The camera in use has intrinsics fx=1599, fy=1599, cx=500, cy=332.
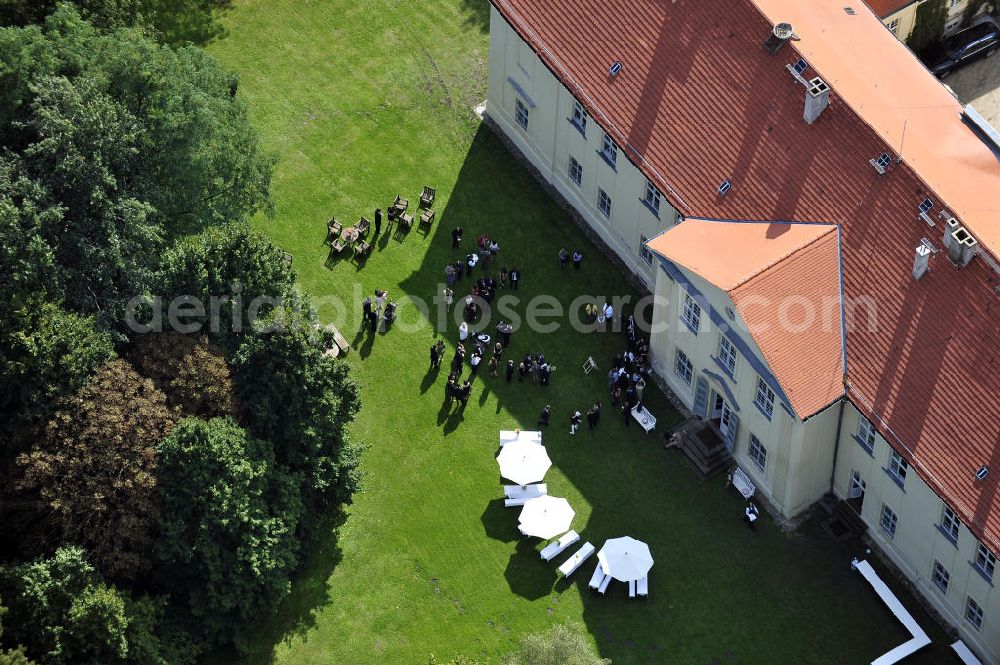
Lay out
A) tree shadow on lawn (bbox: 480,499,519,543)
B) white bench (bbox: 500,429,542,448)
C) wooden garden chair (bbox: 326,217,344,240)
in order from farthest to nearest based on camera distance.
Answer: wooden garden chair (bbox: 326,217,344,240) < white bench (bbox: 500,429,542,448) < tree shadow on lawn (bbox: 480,499,519,543)

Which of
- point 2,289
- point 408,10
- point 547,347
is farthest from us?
point 408,10

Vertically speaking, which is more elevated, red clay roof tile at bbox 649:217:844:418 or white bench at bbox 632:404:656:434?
red clay roof tile at bbox 649:217:844:418

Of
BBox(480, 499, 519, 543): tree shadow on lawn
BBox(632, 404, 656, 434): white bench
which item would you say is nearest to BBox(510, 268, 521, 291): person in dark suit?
BBox(632, 404, 656, 434): white bench

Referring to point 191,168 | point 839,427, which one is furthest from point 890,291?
point 191,168

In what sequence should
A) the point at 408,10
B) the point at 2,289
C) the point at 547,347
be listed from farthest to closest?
the point at 408,10 < the point at 547,347 < the point at 2,289

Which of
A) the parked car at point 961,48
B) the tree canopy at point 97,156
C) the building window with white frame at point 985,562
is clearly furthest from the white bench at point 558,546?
the parked car at point 961,48

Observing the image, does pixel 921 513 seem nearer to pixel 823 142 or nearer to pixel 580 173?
pixel 823 142

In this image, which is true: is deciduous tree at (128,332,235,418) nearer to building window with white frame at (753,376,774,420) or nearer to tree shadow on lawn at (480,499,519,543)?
tree shadow on lawn at (480,499,519,543)

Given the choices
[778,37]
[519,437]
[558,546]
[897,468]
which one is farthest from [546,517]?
[778,37]
